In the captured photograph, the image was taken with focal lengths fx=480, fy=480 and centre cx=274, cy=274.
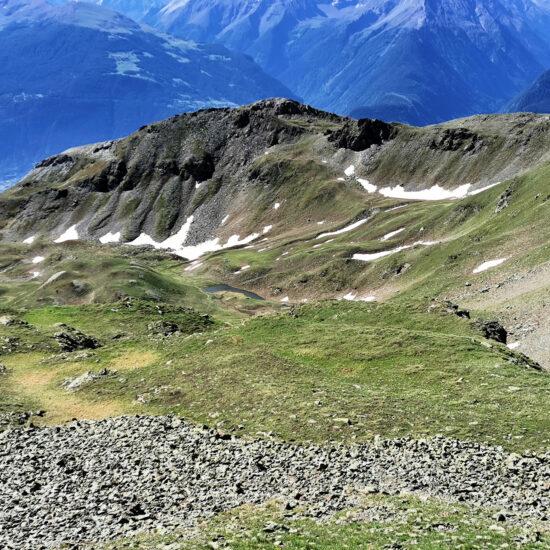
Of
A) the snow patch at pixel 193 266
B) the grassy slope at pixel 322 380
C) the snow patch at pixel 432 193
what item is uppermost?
the grassy slope at pixel 322 380

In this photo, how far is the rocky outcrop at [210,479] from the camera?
19.2 m

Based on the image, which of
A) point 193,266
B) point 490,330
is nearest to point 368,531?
point 490,330

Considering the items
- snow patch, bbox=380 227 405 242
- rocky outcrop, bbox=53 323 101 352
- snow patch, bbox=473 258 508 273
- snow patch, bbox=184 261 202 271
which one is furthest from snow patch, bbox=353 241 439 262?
rocky outcrop, bbox=53 323 101 352

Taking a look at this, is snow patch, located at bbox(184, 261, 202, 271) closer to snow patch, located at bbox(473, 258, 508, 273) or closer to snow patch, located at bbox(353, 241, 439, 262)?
snow patch, located at bbox(353, 241, 439, 262)

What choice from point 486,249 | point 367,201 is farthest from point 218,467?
point 367,201

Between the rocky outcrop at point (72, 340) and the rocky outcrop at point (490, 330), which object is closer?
the rocky outcrop at point (490, 330)

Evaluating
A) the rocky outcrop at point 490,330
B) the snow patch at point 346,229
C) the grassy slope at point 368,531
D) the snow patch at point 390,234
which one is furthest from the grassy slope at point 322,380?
the snow patch at point 346,229

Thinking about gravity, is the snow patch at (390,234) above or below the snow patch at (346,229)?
above

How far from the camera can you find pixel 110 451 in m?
26.1

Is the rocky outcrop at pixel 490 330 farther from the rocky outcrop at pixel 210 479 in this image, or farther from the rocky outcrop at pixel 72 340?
the rocky outcrop at pixel 72 340

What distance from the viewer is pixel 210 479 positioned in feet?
73.9

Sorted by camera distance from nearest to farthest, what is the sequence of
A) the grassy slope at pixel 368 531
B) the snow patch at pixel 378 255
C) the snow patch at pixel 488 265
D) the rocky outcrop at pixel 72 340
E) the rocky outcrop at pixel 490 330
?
the grassy slope at pixel 368 531, the rocky outcrop at pixel 490 330, the rocky outcrop at pixel 72 340, the snow patch at pixel 488 265, the snow patch at pixel 378 255

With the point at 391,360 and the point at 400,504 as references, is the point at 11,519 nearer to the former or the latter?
the point at 400,504

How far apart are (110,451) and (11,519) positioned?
617cm
